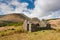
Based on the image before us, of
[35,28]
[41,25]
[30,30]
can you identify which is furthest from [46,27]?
[30,30]

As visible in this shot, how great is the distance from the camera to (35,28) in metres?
47.5

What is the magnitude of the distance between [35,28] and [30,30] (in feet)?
12.2

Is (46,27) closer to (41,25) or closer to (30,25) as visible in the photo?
(41,25)

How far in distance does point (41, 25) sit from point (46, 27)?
7.23 ft

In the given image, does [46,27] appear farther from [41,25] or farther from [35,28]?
[35,28]

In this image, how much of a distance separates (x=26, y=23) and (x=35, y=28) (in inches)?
171

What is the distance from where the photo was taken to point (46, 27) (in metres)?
54.9

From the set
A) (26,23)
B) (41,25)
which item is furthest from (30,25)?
(41,25)

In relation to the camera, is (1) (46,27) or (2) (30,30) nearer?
(2) (30,30)

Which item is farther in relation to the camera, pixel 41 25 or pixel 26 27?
pixel 41 25

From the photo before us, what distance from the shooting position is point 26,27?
147ft

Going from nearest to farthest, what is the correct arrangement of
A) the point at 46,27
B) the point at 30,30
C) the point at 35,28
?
the point at 30,30, the point at 35,28, the point at 46,27

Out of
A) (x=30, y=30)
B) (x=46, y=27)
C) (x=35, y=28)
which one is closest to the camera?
(x=30, y=30)

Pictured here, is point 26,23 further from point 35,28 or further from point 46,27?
point 46,27
